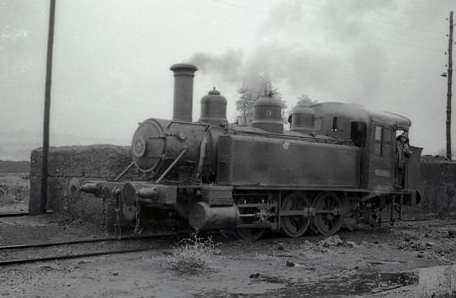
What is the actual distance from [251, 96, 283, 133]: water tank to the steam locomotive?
0.02 meters

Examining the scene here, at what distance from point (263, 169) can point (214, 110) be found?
1.52 meters

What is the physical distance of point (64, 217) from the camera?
12867mm

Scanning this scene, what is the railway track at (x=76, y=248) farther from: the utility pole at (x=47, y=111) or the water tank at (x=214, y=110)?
the utility pole at (x=47, y=111)

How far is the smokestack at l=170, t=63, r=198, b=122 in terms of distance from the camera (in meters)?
10.4

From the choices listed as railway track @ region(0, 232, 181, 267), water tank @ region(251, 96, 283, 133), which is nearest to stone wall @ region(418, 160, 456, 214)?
water tank @ region(251, 96, 283, 133)

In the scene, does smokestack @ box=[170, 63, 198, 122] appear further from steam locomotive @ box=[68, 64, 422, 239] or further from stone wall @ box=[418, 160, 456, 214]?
stone wall @ box=[418, 160, 456, 214]

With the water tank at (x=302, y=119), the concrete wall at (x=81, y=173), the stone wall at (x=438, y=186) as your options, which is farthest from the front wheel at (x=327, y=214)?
the stone wall at (x=438, y=186)

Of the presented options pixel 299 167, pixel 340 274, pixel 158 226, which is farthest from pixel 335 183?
pixel 340 274

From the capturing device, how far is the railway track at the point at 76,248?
26.8ft

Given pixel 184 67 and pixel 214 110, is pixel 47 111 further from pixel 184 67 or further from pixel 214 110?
pixel 214 110

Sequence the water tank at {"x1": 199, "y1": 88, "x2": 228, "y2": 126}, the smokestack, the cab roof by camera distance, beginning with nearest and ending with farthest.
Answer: the smokestack < the water tank at {"x1": 199, "y1": 88, "x2": 228, "y2": 126} < the cab roof

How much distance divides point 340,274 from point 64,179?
7841 mm

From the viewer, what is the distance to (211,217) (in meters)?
9.25

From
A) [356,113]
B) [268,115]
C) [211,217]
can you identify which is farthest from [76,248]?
[356,113]
